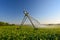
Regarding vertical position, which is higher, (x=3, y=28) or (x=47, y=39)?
(x=3, y=28)

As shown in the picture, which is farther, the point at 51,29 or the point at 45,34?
the point at 51,29

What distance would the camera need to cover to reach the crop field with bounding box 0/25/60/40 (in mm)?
15430

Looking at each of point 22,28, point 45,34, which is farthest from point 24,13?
point 45,34

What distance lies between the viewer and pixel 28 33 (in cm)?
1625

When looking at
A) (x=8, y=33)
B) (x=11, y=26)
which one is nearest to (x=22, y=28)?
(x=11, y=26)

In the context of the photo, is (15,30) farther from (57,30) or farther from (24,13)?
(57,30)

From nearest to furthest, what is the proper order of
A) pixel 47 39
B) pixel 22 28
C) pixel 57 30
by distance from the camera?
pixel 47 39, pixel 57 30, pixel 22 28

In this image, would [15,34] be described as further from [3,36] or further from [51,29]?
[51,29]

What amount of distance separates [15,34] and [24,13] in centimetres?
206

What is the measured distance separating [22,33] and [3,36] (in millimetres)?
1119

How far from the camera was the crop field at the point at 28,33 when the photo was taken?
50.6 feet

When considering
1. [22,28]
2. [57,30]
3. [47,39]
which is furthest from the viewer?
[22,28]

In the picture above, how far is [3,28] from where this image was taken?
60.2 ft

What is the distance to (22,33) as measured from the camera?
16375 mm
